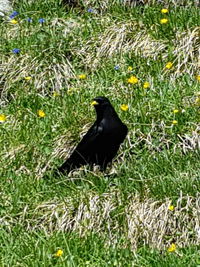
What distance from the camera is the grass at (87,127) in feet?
19.1

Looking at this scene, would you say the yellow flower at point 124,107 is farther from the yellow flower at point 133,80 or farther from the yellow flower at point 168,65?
the yellow flower at point 168,65

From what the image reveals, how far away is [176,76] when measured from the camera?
7605 mm

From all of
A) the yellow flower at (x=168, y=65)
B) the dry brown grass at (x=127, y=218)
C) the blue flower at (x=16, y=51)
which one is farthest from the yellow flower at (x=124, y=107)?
the blue flower at (x=16, y=51)

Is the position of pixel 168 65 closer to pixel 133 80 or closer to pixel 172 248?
pixel 133 80

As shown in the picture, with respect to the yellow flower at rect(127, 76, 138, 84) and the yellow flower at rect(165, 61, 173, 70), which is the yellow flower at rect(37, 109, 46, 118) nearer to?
the yellow flower at rect(127, 76, 138, 84)

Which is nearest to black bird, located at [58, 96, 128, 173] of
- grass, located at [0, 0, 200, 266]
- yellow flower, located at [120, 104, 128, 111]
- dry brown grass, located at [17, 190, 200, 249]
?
grass, located at [0, 0, 200, 266]

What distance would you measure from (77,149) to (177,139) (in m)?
0.77

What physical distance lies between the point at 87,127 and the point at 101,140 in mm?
540

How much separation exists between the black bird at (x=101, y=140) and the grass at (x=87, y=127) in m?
0.11

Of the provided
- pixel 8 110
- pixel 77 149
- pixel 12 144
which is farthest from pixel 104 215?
pixel 8 110

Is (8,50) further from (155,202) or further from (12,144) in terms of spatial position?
(155,202)

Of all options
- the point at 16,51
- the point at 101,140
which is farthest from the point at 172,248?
the point at 16,51

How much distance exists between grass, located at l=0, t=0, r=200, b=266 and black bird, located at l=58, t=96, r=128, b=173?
11cm

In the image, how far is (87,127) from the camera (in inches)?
278
